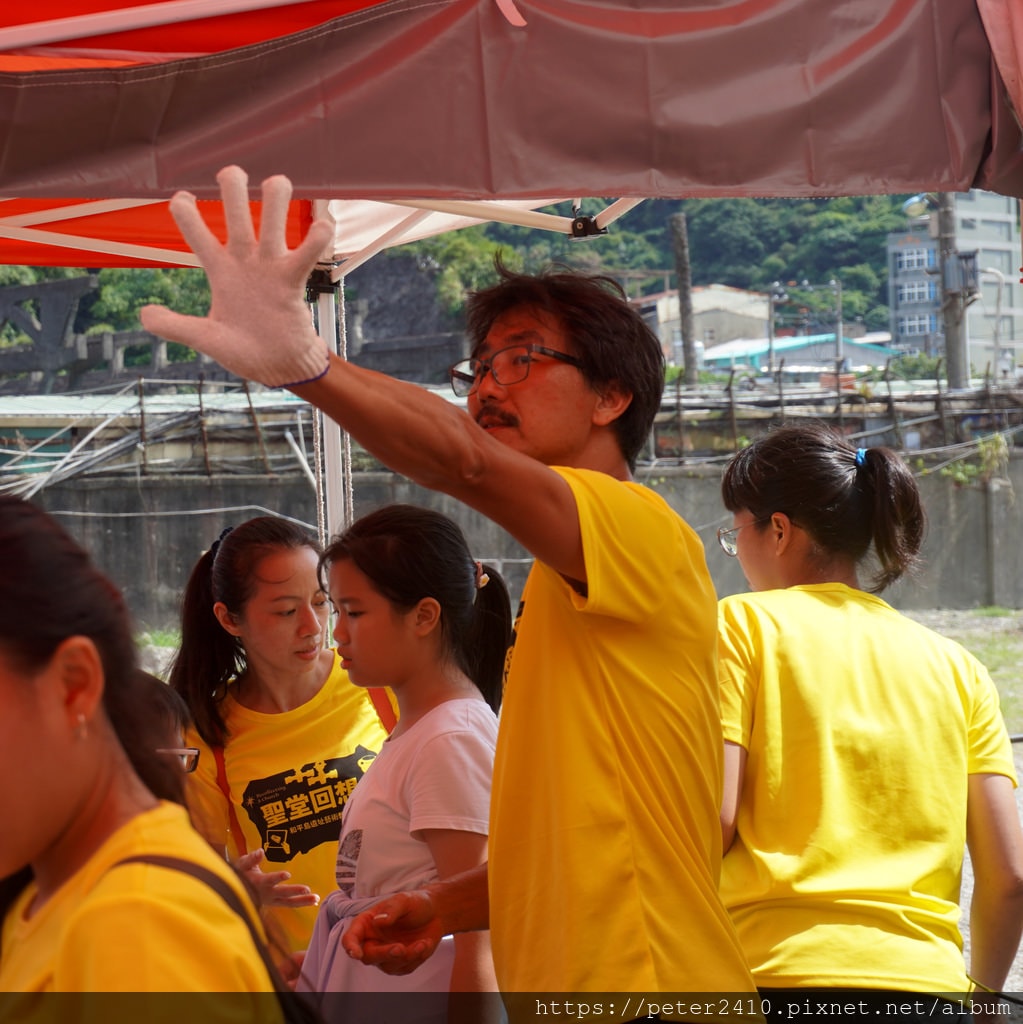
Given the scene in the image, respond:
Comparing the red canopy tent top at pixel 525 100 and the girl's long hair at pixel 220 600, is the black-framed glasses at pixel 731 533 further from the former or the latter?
the girl's long hair at pixel 220 600

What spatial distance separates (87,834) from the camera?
2.85 feet

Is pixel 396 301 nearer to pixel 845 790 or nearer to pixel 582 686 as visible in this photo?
pixel 845 790

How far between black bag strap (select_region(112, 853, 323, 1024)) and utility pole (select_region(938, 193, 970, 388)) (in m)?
23.6

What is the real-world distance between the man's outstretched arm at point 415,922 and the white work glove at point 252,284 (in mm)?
665

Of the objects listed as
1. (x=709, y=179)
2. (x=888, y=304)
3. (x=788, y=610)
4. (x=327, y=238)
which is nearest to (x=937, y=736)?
(x=788, y=610)

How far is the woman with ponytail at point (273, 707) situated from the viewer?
2.16 m

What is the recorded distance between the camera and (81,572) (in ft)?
2.97

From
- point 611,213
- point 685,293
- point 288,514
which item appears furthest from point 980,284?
point 611,213

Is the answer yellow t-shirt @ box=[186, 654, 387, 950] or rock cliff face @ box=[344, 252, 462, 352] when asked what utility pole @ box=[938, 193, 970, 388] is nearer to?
rock cliff face @ box=[344, 252, 462, 352]

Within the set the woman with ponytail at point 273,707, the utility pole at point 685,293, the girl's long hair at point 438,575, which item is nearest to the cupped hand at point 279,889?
the woman with ponytail at point 273,707

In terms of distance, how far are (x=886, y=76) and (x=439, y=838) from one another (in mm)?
1181

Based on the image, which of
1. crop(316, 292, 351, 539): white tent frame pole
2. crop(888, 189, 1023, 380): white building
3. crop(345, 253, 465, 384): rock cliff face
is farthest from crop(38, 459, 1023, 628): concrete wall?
crop(888, 189, 1023, 380): white building

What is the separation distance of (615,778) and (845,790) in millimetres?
519

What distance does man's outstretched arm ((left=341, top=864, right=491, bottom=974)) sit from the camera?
1.38 metres
